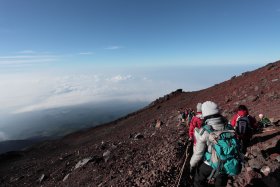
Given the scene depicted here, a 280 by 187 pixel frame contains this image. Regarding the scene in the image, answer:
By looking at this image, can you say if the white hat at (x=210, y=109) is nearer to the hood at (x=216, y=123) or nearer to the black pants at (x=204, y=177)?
the hood at (x=216, y=123)

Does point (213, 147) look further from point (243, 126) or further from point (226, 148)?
point (243, 126)

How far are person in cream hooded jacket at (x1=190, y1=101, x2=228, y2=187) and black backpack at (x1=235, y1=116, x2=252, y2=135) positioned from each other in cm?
283

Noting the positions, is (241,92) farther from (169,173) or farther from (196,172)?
(196,172)

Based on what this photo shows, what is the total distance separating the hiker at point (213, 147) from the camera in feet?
15.3

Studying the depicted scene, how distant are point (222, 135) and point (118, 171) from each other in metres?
6.57

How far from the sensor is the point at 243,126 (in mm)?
7625

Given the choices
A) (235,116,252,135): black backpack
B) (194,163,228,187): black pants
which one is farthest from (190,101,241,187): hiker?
(235,116,252,135): black backpack

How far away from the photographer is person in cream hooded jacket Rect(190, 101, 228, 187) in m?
4.79

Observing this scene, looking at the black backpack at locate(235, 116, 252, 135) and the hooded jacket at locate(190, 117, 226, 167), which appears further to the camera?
the black backpack at locate(235, 116, 252, 135)

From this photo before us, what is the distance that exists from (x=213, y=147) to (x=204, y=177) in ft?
2.87

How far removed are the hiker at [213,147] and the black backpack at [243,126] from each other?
283 centimetres

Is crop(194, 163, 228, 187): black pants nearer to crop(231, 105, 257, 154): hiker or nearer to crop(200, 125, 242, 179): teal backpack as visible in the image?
crop(200, 125, 242, 179): teal backpack

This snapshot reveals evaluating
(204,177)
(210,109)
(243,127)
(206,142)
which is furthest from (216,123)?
(243,127)

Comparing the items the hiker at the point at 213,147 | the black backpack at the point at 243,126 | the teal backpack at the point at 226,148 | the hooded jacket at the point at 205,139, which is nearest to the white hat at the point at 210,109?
the hiker at the point at 213,147
